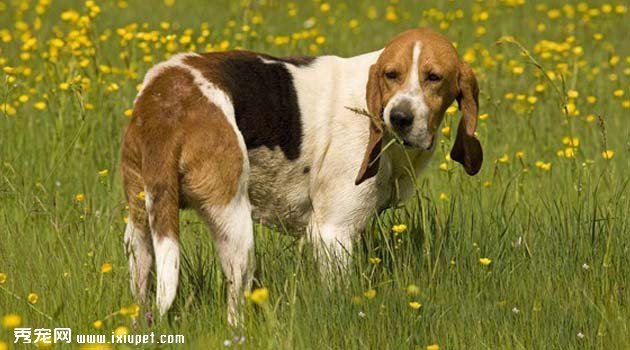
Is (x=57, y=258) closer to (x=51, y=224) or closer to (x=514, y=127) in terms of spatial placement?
(x=51, y=224)

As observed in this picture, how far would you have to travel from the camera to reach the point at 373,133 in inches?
205

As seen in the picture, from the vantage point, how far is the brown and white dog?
4746 millimetres

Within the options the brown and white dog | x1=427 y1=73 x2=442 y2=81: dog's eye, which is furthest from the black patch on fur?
x1=427 y1=73 x2=442 y2=81: dog's eye

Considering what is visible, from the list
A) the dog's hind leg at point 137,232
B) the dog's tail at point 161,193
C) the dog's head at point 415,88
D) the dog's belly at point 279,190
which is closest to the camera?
the dog's tail at point 161,193

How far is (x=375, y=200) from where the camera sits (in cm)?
540

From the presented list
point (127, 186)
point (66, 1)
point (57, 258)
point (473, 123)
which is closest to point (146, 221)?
point (127, 186)

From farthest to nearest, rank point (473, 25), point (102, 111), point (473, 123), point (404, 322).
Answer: point (473, 25) → point (102, 111) → point (473, 123) → point (404, 322)

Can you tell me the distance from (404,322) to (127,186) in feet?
4.17

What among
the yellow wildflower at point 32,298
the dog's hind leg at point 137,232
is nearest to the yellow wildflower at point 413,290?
the dog's hind leg at point 137,232

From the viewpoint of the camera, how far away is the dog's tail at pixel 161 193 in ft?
15.0

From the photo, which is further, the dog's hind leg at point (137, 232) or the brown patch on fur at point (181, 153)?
the dog's hind leg at point (137, 232)

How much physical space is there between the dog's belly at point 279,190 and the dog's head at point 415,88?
33cm

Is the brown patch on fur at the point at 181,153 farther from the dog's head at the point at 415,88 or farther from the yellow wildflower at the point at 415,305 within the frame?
the yellow wildflower at the point at 415,305

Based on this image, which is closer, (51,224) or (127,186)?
(127,186)
